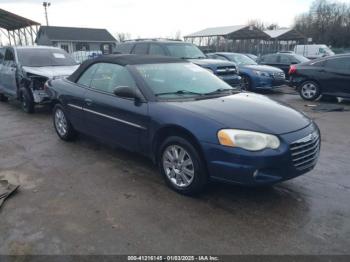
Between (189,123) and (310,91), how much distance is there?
866cm

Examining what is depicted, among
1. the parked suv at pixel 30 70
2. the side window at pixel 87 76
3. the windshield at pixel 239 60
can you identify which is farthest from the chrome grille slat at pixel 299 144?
the windshield at pixel 239 60

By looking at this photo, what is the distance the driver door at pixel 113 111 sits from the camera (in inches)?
173

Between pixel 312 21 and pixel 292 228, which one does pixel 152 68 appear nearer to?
pixel 292 228

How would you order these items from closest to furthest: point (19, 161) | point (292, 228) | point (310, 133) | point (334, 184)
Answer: point (292, 228) → point (310, 133) → point (334, 184) → point (19, 161)

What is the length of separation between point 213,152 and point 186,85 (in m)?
1.43

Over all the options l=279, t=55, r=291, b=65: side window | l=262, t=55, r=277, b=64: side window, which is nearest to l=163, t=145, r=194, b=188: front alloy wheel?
l=279, t=55, r=291, b=65: side window

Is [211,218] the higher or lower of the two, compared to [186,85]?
lower

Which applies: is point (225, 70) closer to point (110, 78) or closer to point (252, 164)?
point (110, 78)

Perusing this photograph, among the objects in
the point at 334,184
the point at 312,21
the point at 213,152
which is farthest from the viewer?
the point at 312,21

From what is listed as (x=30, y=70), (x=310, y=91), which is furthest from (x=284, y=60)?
(x=30, y=70)

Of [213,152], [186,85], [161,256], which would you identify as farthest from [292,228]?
[186,85]

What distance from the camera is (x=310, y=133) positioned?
3863 millimetres

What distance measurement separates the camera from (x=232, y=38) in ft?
111

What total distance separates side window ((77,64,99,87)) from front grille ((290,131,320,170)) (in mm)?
3340
